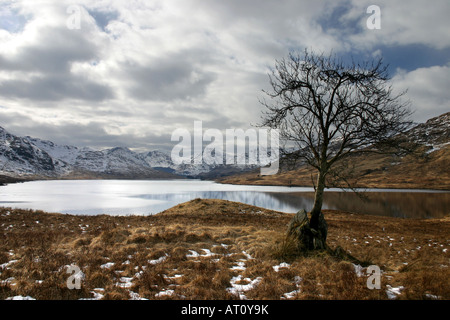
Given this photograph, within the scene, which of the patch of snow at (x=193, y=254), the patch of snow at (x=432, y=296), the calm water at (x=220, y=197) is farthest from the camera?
the calm water at (x=220, y=197)

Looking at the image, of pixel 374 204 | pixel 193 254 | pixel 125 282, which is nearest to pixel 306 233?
pixel 193 254

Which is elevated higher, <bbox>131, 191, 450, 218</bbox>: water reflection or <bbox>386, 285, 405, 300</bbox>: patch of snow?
<bbox>386, 285, 405, 300</bbox>: patch of snow

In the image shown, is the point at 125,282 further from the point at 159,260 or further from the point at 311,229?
the point at 311,229

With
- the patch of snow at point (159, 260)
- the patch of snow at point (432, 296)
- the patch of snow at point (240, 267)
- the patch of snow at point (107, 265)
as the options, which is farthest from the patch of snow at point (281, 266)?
the patch of snow at point (107, 265)

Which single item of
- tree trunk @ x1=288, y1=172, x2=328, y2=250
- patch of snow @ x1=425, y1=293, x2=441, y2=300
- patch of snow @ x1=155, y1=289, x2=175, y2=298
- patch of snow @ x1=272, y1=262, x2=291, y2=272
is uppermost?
tree trunk @ x1=288, y1=172, x2=328, y2=250

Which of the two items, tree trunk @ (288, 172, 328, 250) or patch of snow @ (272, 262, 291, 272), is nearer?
patch of snow @ (272, 262, 291, 272)

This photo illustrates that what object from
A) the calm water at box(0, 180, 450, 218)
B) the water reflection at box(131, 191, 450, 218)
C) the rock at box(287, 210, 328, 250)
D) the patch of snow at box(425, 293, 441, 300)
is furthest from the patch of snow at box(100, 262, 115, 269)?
the water reflection at box(131, 191, 450, 218)

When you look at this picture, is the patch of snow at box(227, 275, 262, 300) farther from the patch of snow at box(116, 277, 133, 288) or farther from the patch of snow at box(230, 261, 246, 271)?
the patch of snow at box(116, 277, 133, 288)

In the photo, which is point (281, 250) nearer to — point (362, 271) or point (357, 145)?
point (362, 271)

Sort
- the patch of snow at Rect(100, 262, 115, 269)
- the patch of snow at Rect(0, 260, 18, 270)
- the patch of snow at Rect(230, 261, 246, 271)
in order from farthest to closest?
1. the patch of snow at Rect(230, 261, 246, 271)
2. the patch of snow at Rect(100, 262, 115, 269)
3. the patch of snow at Rect(0, 260, 18, 270)

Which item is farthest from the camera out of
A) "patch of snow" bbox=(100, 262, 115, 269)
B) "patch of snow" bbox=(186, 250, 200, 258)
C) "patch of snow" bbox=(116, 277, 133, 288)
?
"patch of snow" bbox=(186, 250, 200, 258)

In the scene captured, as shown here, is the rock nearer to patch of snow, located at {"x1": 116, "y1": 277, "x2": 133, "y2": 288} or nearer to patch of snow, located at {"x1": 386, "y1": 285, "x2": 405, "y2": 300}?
patch of snow, located at {"x1": 386, "y1": 285, "x2": 405, "y2": 300}

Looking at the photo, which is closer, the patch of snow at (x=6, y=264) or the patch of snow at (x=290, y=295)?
the patch of snow at (x=290, y=295)

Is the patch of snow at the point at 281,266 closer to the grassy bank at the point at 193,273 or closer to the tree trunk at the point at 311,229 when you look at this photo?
the grassy bank at the point at 193,273
